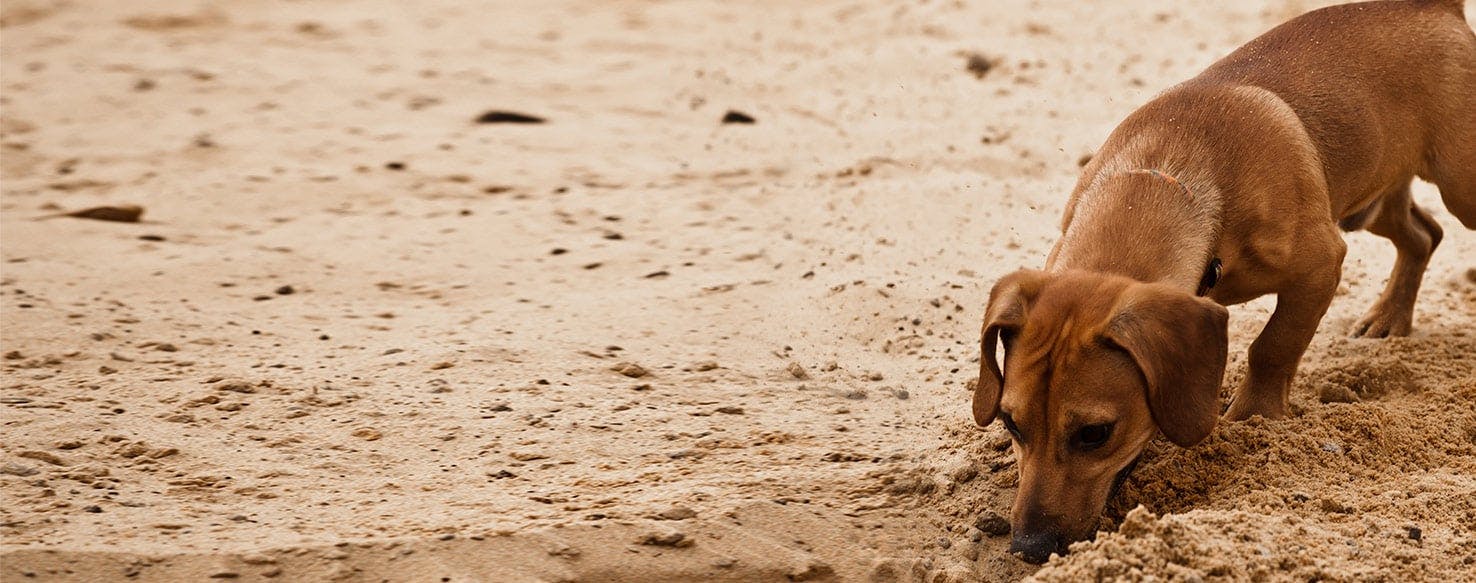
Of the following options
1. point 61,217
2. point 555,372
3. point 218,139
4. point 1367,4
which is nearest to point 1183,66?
point 1367,4

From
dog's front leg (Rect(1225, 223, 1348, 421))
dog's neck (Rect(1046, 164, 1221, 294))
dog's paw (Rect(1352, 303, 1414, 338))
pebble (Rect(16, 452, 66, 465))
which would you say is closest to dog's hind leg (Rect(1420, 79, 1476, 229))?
dog's paw (Rect(1352, 303, 1414, 338))

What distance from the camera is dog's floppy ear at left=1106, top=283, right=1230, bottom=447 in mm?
3926

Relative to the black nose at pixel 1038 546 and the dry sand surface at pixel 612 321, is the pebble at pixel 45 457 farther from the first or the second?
the black nose at pixel 1038 546

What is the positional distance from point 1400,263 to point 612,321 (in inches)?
126

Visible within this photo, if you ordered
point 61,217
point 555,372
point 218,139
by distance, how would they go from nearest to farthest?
point 555,372, point 61,217, point 218,139

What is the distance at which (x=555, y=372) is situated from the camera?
539 centimetres

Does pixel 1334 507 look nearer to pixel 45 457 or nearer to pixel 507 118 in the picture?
pixel 45 457

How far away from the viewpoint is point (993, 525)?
14.4ft

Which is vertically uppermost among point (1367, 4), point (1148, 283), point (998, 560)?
point (1367, 4)

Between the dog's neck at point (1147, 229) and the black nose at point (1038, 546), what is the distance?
817 mm

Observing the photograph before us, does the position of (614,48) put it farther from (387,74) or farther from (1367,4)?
(1367,4)

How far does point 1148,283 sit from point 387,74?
22.4ft

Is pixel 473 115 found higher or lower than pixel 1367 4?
lower

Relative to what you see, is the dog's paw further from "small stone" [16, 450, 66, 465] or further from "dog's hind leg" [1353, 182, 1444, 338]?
"small stone" [16, 450, 66, 465]
